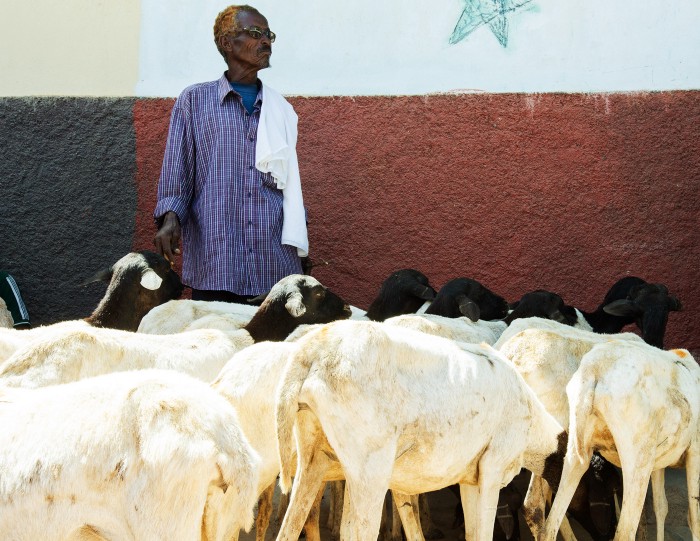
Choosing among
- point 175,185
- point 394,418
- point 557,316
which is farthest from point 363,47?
point 394,418

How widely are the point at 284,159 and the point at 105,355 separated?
263 centimetres

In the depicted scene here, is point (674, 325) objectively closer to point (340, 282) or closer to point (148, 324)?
point (340, 282)

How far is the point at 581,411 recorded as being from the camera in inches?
222

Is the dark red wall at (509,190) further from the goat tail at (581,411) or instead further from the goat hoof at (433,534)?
the goat tail at (581,411)

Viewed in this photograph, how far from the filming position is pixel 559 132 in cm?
866

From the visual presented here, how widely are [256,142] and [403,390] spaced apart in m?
3.24

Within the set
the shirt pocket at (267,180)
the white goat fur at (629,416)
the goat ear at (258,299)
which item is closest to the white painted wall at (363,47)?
the shirt pocket at (267,180)

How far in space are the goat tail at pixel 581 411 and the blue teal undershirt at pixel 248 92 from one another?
313 centimetres

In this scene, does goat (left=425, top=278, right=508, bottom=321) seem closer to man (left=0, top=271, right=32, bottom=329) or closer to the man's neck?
the man's neck

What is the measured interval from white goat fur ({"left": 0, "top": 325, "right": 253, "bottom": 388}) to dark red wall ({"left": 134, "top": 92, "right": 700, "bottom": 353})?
2957mm

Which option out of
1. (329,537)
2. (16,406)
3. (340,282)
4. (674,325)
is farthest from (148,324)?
(674,325)

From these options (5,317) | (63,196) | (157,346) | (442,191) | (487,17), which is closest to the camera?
(157,346)

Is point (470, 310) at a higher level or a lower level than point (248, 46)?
lower

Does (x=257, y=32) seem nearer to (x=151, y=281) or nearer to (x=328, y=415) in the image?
(x=151, y=281)
